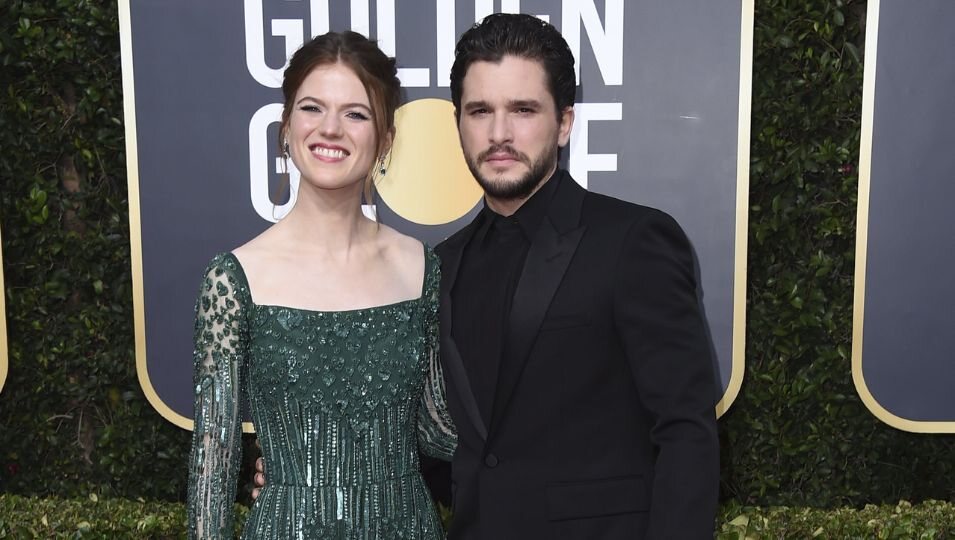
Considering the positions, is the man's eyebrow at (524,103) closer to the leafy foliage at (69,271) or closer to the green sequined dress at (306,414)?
the green sequined dress at (306,414)

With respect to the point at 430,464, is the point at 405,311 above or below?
above

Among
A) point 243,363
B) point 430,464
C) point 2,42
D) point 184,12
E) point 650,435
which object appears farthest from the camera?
point 2,42

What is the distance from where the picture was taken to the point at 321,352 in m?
2.04

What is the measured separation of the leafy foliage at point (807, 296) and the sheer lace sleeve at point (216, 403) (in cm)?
241

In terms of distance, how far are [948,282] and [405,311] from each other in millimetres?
2511

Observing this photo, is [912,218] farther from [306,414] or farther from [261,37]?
[261,37]

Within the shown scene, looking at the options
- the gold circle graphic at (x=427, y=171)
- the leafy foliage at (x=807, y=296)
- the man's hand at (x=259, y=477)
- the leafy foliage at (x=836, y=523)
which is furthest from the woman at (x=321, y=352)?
the leafy foliage at (x=807, y=296)

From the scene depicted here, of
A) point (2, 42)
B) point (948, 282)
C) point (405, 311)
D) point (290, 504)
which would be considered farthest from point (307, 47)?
point (948, 282)

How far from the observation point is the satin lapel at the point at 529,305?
1.87 m

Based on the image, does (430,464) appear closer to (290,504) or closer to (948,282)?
(290,504)

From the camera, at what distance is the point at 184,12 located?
10.6ft

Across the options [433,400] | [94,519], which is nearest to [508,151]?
[433,400]

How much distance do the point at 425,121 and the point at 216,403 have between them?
1.71 metres

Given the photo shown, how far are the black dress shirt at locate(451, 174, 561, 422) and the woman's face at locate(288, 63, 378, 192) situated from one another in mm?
383
